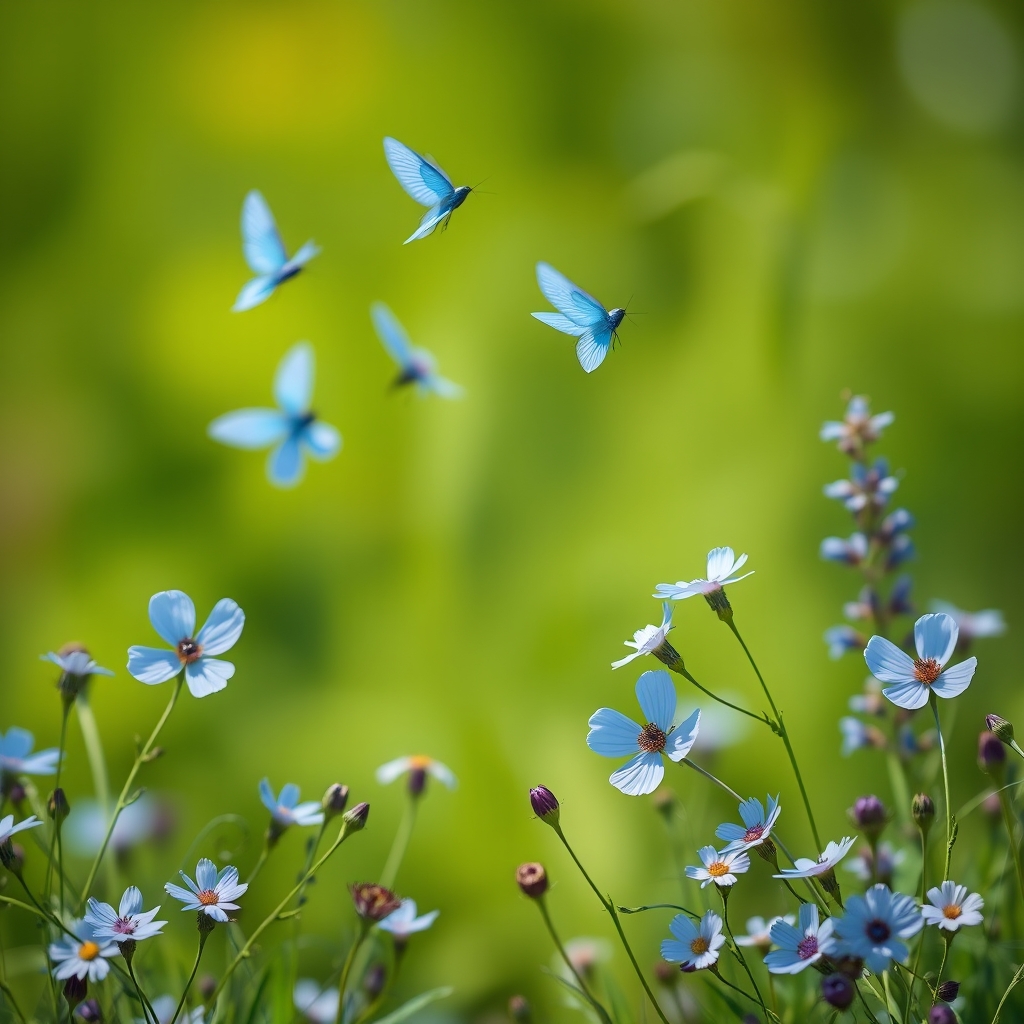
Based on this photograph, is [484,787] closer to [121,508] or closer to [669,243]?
[121,508]

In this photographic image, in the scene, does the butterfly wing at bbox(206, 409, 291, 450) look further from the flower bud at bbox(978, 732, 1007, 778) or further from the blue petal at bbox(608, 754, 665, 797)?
the flower bud at bbox(978, 732, 1007, 778)

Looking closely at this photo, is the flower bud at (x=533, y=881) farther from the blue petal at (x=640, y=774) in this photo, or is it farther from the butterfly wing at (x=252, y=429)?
the butterfly wing at (x=252, y=429)

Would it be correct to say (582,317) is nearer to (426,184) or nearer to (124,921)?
(426,184)

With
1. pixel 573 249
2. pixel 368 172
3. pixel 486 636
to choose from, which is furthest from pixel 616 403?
pixel 368 172

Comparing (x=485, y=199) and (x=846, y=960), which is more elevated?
(x=485, y=199)

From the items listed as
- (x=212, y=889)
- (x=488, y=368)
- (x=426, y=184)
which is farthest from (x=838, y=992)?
(x=488, y=368)

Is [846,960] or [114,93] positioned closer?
[846,960]

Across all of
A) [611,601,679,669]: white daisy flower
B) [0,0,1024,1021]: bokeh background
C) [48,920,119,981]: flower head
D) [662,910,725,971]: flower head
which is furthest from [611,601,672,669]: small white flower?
[0,0,1024,1021]: bokeh background
